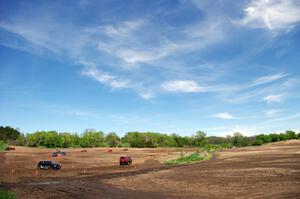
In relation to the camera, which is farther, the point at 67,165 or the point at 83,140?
the point at 83,140

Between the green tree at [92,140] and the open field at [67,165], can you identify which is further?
the green tree at [92,140]

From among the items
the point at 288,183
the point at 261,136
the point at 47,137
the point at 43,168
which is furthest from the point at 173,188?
the point at 261,136

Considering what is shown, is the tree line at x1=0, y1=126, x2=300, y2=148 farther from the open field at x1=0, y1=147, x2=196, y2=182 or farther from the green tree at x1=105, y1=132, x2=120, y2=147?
the open field at x1=0, y1=147, x2=196, y2=182

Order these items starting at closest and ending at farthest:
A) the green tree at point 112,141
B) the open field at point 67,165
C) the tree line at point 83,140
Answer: the open field at point 67,165 < the tree line at point 83,140 < the green tree at point 112,141

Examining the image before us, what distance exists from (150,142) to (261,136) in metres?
60.3

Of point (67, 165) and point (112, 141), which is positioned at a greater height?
point (112, 141)

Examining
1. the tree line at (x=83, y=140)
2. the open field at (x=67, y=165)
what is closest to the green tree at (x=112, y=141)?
the tree line at (x=83, y=140)

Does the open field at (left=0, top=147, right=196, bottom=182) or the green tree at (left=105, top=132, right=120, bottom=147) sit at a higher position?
the green tree at (left=105, top=132, right=120, bottom=147)

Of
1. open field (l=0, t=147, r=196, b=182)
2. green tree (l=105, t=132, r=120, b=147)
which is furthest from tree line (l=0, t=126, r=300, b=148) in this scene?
open field (l=0, t=147, r=196, b=182)

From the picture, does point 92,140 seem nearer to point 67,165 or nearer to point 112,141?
point 112,141

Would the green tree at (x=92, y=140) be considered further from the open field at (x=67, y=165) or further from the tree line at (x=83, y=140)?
the open field at (x=67, y=165)

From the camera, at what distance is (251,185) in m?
26.6

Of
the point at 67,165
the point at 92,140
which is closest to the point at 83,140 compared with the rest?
the point at 92,140

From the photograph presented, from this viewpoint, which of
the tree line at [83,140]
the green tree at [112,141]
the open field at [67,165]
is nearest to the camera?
the open field at [67,165]
